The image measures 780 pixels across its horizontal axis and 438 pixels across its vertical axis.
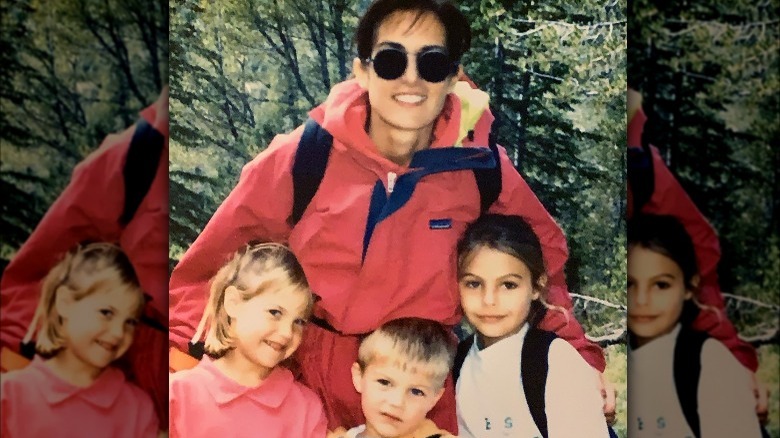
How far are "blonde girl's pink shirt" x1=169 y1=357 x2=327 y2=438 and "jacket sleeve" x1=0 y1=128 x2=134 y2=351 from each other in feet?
1.30

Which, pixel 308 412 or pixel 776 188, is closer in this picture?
pixel 308 412

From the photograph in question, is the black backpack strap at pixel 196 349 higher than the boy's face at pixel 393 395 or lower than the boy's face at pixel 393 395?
higher

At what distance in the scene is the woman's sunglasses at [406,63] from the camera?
172 centimetres

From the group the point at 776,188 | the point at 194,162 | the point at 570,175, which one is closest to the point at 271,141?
the point at 194,162

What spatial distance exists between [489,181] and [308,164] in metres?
0.44

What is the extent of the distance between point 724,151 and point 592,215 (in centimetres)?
40

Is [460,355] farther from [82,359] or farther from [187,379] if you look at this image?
[82,359]

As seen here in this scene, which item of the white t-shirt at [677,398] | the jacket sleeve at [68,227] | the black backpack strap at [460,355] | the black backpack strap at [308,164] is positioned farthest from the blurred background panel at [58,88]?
the white t-shirt at [677,398]

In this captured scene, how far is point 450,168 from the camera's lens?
1.75 meters

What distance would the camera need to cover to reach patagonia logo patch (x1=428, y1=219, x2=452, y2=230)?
1738 millimetres

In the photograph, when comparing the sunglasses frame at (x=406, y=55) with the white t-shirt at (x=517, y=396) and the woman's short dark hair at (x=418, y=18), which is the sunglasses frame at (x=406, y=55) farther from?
the white t-shirt at (x=517, y=396)

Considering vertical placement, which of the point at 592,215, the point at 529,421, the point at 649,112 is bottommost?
the point at 529,421

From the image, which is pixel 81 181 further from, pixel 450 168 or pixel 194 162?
pixel 450 168

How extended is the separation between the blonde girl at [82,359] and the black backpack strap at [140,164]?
12cm
